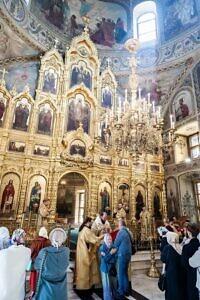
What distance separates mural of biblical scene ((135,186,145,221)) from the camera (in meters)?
13.1

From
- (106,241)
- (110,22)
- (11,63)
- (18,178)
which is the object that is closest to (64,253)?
(106,241)

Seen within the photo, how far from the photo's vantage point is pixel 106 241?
12.3 ft

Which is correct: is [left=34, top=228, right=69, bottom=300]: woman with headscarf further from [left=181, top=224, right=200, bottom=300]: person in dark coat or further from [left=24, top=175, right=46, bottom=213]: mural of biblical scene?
[left=24, top=175, right=46, bottom=213]: mural of biblical scene

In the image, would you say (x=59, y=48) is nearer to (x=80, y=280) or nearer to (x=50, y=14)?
(x=50, y=14)

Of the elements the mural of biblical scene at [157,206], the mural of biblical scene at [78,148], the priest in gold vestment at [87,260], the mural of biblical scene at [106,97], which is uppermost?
the mural of biblical scene at [106,97]

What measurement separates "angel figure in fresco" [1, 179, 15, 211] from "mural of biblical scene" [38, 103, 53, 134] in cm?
371

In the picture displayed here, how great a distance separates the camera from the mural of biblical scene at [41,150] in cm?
1200

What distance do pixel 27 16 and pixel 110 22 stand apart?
8151mm

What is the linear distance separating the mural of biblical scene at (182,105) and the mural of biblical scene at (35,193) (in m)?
9.78

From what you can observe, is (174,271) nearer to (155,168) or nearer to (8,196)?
(8,196)

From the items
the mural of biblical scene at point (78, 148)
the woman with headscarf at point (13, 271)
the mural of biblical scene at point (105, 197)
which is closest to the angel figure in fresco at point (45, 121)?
the mural of biblical scene at point (78, 148)

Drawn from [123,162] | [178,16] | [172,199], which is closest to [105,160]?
[123,162]

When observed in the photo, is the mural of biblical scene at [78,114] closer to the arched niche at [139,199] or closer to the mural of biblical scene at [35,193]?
the mural of biblical scene at [35,193]

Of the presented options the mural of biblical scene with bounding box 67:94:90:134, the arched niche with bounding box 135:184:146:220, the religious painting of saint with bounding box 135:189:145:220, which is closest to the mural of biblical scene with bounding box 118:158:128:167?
the arched niche with bounding box 135:184:146:220
